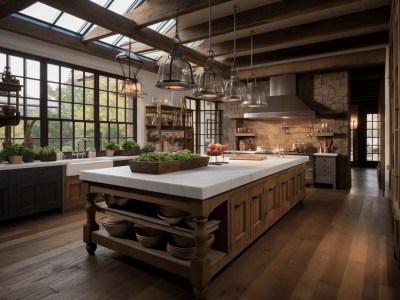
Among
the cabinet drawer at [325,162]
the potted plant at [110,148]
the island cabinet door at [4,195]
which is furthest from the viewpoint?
the cabinet drawer at [325,162]

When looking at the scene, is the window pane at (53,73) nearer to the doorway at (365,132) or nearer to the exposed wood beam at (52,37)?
the exposed wood beam at (52,37)

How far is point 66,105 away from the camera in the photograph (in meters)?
5.27

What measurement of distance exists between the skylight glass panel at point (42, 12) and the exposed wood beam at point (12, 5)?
82 cm

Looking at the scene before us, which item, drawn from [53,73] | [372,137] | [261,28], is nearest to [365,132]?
[372,137]

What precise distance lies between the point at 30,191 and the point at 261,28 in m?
4.97

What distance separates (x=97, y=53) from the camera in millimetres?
5539

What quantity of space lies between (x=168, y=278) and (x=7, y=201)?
8.77 ft

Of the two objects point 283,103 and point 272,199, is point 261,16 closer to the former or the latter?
point 272,199

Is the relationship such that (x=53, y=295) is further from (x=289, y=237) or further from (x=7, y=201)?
(x=289, y=237)

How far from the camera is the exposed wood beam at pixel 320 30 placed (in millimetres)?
4777

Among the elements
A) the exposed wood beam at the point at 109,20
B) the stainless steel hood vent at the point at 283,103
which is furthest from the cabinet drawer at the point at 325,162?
the exposed wood beam at the point at 109,20

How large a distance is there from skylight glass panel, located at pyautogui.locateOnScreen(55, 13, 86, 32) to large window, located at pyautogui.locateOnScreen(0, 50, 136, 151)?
66 centimetres

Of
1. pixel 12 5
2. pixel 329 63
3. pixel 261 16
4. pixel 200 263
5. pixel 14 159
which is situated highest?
pixel 261 16

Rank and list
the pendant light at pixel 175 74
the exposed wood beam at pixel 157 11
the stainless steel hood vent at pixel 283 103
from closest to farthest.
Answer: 1. the pendant light at pixel 175 74
2. the exposed wood beam at pixel 157 11
3. the stainless steel hood vent at pixel 283 103
